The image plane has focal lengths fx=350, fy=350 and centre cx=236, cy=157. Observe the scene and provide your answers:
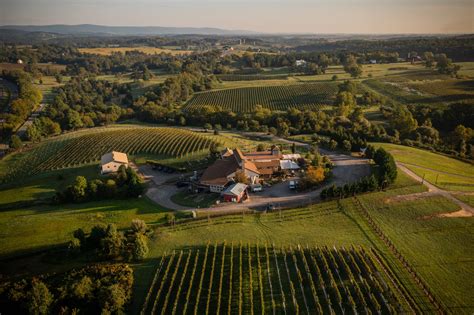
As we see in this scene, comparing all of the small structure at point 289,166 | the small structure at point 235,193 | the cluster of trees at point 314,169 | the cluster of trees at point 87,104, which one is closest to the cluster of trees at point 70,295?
the small structure at point 235,193

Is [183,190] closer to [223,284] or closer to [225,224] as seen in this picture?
[225,224]

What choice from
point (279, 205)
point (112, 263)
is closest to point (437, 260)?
point (279, 205)

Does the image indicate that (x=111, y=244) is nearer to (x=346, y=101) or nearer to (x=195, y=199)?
(x=195, y=199)

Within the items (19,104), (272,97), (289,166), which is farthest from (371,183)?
(19,104)

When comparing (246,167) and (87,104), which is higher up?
(87,104)

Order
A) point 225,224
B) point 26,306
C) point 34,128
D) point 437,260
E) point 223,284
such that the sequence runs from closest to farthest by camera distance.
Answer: point 26,306
point 223,284
point 437,260
point 225,224
point 34,128

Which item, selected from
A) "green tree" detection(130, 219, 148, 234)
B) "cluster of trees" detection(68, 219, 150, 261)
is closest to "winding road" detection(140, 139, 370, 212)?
"green tree" detection(130, 219, 148, 234)

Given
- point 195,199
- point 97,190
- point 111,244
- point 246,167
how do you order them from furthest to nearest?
point 246,167, point 97,190, point 195,199, point 111,244
